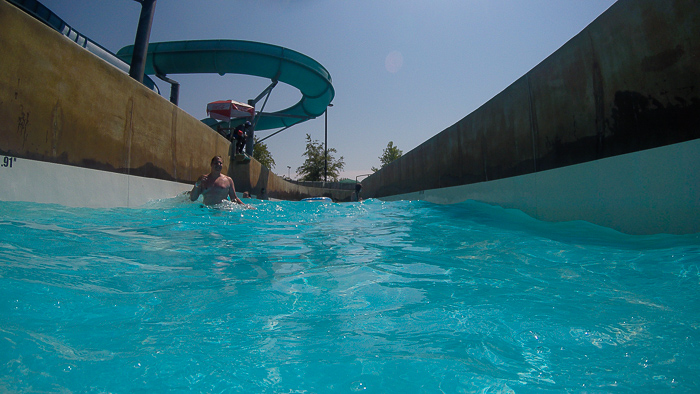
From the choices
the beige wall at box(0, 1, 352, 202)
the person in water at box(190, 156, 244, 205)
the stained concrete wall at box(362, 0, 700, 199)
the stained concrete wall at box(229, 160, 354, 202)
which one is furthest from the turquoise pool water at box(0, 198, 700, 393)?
the stained concrete wall at box(229, 160, 354, 202)

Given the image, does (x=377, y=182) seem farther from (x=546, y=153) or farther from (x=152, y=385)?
(x=152, y=385)

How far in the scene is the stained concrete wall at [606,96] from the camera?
3838 mm

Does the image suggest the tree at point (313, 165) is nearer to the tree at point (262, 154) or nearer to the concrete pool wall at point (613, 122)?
the tree at point (262, 154)

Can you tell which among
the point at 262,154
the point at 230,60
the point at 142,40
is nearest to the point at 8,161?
the point at 142,40

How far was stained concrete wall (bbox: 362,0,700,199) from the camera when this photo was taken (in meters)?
3.84

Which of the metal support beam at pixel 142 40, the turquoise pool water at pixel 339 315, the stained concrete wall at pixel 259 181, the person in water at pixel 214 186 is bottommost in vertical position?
the turquoise pool water at pixel 339 315

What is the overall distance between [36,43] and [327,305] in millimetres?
5153

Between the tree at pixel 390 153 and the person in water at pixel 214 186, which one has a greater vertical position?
the tree at pixel 390 153

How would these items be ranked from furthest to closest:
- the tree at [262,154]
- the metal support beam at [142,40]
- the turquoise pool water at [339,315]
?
the tree at [262,154] → the metal support beam at [142,40] → the turquoise pool water at [339,315]

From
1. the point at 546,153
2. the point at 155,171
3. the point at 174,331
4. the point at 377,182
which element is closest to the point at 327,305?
the point at 174,331

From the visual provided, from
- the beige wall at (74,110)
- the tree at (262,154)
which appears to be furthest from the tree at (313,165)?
the beige wall at (74,110)

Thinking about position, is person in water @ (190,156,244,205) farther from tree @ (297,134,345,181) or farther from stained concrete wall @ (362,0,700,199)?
tree @ (297,134,345,181)

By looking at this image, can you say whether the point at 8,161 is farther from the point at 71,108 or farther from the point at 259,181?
the point at 259,181

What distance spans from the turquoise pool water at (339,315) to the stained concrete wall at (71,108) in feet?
3.71
